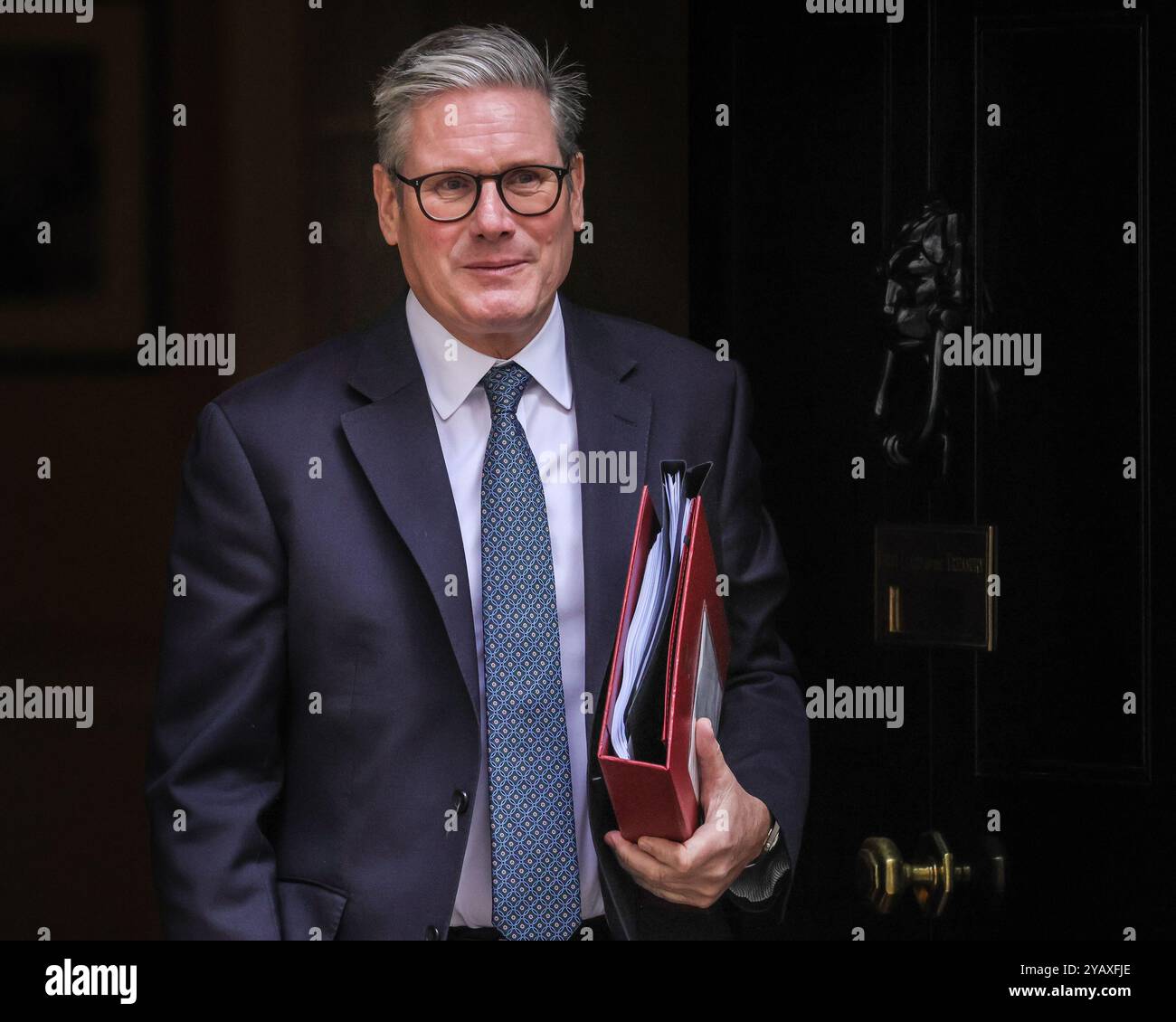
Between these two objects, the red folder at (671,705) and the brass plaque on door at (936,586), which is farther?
the brass plaque on door at (936,586)

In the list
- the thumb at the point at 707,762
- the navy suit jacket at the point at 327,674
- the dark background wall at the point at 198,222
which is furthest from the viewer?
the dark background wall at the point at 198,222

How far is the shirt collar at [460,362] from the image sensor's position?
1617 mm

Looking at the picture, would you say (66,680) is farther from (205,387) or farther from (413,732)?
(413,732)

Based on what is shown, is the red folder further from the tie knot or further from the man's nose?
the man's nose

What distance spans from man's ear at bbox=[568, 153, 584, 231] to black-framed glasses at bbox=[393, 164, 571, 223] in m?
0.06

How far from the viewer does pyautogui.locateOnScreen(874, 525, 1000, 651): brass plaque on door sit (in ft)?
5.59

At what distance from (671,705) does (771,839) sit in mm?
399

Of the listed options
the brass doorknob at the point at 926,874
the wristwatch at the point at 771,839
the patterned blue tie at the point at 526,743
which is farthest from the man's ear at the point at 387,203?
the brass doorknob at the point at 926,874

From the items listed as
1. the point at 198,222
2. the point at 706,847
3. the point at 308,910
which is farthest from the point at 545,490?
the point at 198,222

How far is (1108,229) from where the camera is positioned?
1703 millimetres

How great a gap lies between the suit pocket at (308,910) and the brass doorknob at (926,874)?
0.67m

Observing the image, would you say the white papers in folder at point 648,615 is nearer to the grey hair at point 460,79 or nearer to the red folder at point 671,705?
the red folder at point 671,705

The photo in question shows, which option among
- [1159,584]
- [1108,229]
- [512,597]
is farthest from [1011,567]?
[512,597]
